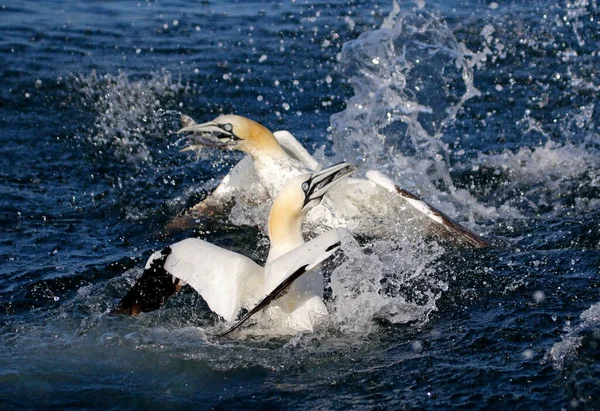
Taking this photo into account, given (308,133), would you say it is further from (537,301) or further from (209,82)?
(537,301)

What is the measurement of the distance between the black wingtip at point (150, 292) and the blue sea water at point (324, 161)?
0.31ft

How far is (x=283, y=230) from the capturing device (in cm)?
579

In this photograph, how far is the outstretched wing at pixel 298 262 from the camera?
4.85 m

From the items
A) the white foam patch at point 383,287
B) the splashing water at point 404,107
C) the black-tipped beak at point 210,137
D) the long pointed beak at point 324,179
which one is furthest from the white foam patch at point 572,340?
the black-tipped beak at point 210,137

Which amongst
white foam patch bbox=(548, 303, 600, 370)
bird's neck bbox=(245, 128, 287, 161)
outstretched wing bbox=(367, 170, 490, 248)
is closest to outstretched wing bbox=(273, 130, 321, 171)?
bird's neck bbox=(245, 128, 287, 161)

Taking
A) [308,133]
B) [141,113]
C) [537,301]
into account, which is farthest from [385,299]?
[141,113]

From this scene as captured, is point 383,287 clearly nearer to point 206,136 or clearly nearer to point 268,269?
point 268,269

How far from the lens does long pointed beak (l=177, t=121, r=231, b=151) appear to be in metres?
7.57

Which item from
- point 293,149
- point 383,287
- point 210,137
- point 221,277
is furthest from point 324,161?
point 221,277

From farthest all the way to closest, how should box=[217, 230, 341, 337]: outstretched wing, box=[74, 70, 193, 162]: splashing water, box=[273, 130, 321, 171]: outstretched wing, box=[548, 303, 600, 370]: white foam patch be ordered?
1. box=[74, 70, 193, 162]: splashing water
2. box=[273, 130, 321, 171]: outstretched wing
3. box=[548, 303, 600, 370]: white foam patch
4. box=[217, 230, 341, 337]: outstretched wing

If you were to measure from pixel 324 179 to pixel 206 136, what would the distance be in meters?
2.20

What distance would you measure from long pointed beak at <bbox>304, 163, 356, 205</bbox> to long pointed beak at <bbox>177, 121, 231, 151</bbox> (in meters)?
2.05

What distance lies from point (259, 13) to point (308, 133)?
5483mm

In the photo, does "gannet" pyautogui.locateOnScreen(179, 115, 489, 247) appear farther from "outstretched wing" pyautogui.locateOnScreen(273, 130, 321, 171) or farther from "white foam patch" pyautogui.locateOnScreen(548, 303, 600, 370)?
"white foam patch" pyautogui.locateOnScreen(548, 303, 600, 370)
